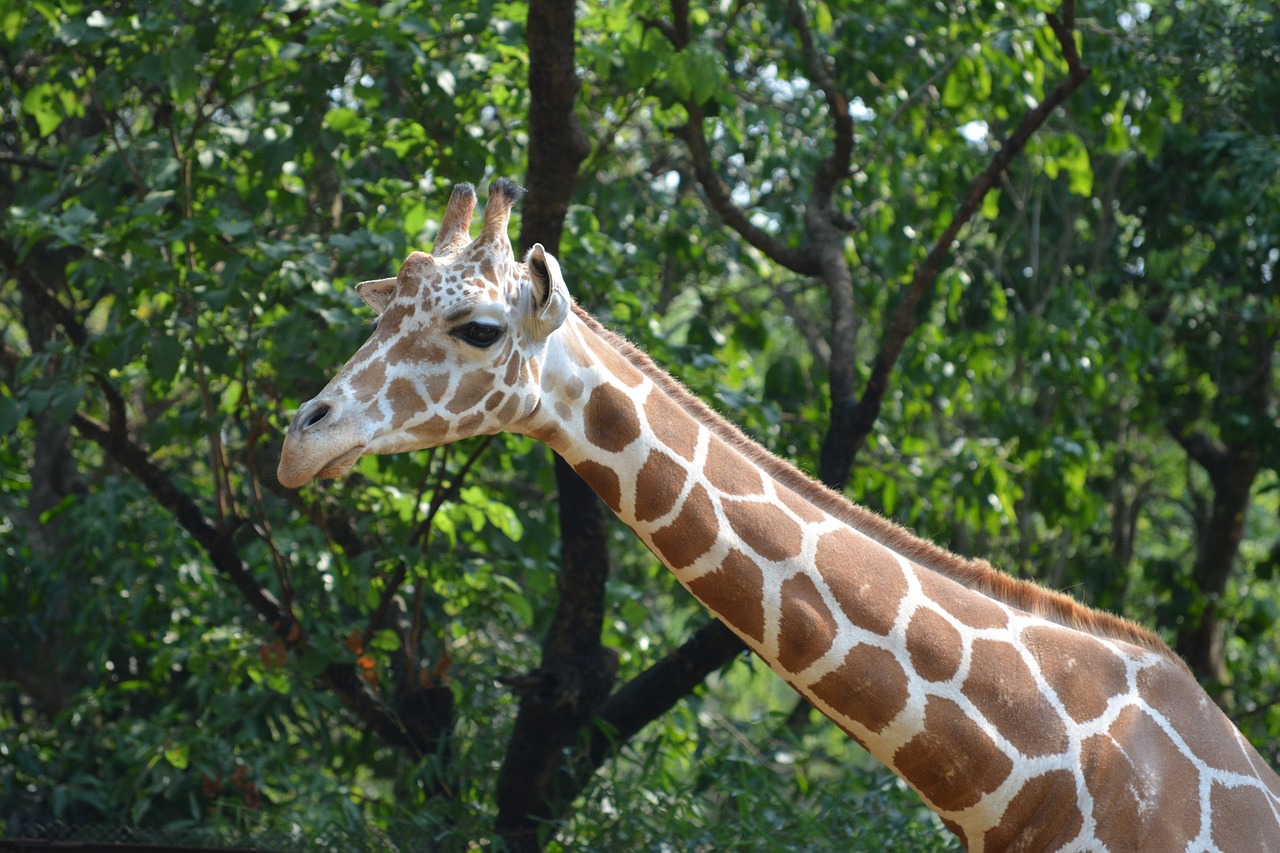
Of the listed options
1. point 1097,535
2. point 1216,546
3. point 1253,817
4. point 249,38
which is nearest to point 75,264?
point 249,38

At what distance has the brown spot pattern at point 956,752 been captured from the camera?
3186 mm

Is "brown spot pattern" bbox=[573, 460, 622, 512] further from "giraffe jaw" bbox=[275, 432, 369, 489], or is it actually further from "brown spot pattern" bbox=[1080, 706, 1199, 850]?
"brown spot pattern" bbox=[1080, 706, 1199, 850]

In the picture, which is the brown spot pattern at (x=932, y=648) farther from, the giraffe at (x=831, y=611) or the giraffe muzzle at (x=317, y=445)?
the giraffe muzzle at (x=317, y=445)

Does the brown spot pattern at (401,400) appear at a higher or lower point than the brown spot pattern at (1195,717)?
Result: higher

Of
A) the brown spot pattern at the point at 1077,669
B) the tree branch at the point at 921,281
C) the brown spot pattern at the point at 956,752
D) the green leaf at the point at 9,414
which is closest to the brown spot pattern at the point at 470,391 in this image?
the brown spot pattern at the point at 956,752

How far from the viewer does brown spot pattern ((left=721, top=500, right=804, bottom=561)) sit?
323 centimetres

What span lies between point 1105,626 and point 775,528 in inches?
39.8

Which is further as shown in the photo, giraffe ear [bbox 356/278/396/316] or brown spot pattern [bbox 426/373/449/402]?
giraffe ear [bbox 356/278/396/316]

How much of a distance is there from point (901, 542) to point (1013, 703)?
20.2 inches

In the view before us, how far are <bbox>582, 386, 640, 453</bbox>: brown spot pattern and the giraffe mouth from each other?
0.58 meters

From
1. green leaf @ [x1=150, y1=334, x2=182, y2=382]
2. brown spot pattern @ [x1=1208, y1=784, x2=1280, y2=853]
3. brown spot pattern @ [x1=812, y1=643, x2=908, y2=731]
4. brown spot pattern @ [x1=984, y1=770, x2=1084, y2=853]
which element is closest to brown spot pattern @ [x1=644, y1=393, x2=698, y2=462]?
brown spot pattern @ [x1=812, y1=643, x2=908, y2=731]

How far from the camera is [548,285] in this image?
10.2 ft

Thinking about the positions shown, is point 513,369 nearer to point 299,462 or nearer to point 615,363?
point 615,363

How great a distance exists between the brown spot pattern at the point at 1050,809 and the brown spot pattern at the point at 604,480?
123 centimetres
